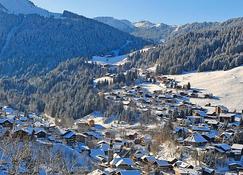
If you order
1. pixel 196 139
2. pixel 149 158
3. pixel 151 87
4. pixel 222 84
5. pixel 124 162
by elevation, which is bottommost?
pixel 149 158

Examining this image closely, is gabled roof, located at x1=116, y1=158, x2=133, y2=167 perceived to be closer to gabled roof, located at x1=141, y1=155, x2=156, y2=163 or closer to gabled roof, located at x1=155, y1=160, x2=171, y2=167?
gabled roof, located at x1=155, y1=160, x2=171, y2=167

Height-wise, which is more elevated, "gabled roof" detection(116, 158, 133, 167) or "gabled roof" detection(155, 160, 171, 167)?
"gabled roof" detection(116, 158, 133, 167)

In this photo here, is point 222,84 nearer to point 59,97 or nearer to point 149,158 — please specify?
point 59,97

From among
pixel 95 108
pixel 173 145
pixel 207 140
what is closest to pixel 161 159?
pixel 173 145

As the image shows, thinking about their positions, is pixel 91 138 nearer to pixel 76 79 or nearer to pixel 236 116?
pixel 236 116

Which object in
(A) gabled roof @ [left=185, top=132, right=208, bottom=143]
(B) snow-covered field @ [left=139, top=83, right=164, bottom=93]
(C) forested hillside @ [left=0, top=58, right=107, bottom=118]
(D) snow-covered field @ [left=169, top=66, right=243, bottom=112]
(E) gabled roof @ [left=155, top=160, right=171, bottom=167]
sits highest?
(D) snow-covered field @ [left=169, top=66, right=243, bottom=112]

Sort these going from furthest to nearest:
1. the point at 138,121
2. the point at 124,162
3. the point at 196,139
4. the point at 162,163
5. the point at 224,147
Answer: the point at 138,121 < the point at 196,139 < the point at 224,147 < the point at 162,163 < the point at 124,162

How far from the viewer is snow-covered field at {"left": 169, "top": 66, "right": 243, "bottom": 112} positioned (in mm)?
132750

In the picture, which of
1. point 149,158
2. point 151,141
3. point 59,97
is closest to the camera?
point 149,158

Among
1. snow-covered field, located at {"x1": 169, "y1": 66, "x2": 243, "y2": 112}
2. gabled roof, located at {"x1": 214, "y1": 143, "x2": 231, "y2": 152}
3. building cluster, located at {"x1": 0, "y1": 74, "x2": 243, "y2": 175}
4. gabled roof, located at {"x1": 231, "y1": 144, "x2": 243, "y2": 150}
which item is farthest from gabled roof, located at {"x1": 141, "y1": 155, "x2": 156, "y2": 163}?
snow-covered field, located at {"x1": 169, "y1": 66, "x2": 243, "y2": 112}

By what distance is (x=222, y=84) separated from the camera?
151 metres

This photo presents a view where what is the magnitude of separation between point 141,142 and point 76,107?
52.6m

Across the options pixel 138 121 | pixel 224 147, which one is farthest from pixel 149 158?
pixel 138 121

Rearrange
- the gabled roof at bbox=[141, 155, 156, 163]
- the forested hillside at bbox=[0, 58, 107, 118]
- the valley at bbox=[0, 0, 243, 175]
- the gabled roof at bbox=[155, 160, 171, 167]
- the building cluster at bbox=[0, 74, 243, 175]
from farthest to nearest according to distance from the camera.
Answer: the forested hillside at bbox=[0, 58, 107, 118]
the gabled roof at bbox=[141, 155, 156, 163]
the gabled roof at bbox=[155, 160, 171, 167]
the building cluster at bbox=[0, 74, 243, 175]
the valley at bbox=[0, 0, 243, 175]
